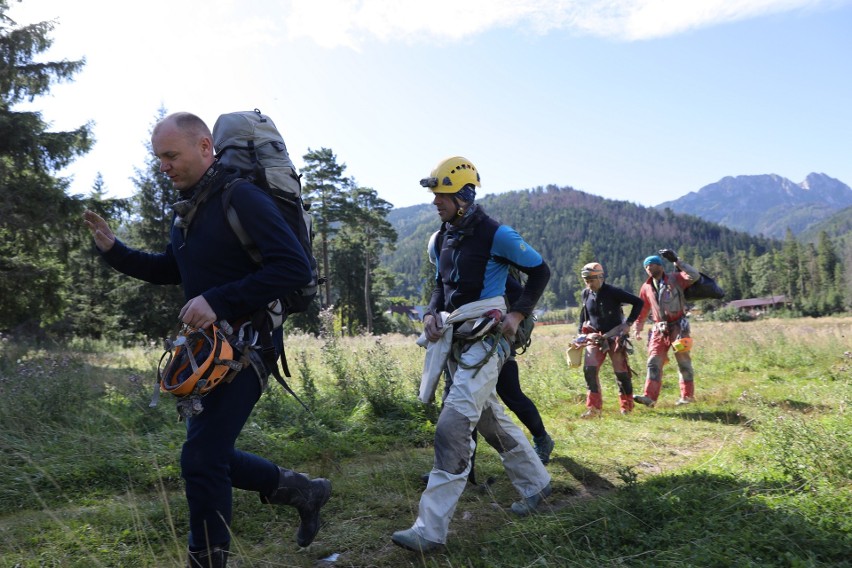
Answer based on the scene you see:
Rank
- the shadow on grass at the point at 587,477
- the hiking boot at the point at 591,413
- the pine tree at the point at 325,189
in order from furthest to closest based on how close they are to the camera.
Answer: the pine tree at the point at 325,189 < the hiking boot at the point at 591,413 < the shadow on grass at the point at 587,477

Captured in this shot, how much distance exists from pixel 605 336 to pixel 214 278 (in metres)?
6.36

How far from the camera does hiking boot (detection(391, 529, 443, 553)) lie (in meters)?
3.39

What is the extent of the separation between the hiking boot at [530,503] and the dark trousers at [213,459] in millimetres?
2092

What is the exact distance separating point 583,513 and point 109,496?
3.84 metres

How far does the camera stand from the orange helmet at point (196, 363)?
2770 millimetres

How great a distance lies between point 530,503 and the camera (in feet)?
14.0

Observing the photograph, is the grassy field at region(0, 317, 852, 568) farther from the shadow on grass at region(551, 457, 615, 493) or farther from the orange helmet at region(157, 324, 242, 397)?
the orange helmet at region(157, 324, 242, 397)

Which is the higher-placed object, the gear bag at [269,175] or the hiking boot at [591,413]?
the gear bag at [269,175]

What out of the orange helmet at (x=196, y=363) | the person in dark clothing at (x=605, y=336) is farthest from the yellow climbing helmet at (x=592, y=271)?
the orange helmet at (x=196, y=363)

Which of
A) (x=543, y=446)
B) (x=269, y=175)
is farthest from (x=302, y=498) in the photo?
(x=543, y=446)

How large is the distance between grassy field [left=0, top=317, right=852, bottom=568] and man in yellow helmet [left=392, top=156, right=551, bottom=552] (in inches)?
19.6

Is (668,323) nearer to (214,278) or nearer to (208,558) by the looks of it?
(214,278)

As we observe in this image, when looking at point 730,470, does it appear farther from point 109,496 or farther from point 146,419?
point 146,419

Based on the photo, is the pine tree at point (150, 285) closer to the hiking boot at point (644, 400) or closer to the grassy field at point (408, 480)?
the grassy field at point (408, 480)
